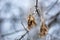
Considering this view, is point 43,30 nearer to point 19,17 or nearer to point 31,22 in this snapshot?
point 31,22

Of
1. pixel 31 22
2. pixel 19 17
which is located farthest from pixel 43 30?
pixel 19 17

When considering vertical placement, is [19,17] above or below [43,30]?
above

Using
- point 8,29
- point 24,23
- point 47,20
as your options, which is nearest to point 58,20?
point 47,20

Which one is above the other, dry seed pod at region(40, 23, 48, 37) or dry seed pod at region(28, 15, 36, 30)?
dry seed pod at region(28, 15, 36, 30)

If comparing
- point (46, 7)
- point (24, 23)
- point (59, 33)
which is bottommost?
point (59, 33)

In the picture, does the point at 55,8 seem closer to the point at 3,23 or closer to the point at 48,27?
the point at 48,27

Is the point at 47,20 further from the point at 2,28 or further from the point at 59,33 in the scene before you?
the point at 2,28

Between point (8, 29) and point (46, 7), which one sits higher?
point (46, 7)

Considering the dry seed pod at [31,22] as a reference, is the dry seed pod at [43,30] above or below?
below
